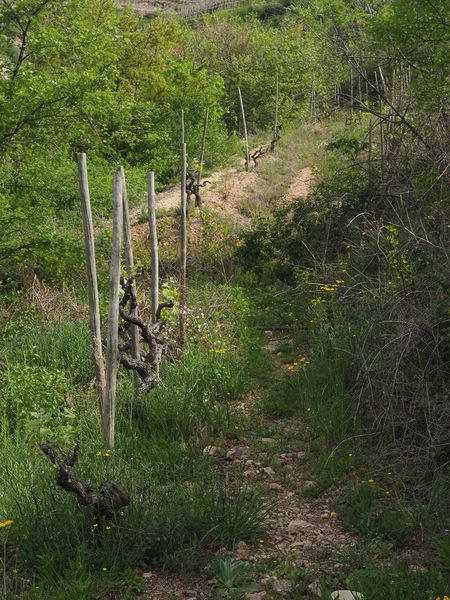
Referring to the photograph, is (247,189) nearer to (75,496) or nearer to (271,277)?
(271,277)

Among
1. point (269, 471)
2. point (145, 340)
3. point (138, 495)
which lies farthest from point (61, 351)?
point (138, 495)

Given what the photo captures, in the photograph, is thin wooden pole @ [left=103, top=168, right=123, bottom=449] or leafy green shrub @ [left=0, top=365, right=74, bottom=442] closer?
thin wooden pole @ [left=103, top=168, right=123, bottom=449]

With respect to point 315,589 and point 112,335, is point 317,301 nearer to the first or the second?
point 112,335

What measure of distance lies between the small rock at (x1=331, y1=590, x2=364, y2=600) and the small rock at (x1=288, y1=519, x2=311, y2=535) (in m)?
0.75

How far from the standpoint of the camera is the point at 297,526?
13.6 feet

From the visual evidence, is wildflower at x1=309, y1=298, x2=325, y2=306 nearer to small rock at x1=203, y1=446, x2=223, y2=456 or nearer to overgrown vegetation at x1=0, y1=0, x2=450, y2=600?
overgrown vegetation at x1=0, y1=0, x2=450, y2=600

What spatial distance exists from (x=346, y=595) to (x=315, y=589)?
Result: 7.6 inches

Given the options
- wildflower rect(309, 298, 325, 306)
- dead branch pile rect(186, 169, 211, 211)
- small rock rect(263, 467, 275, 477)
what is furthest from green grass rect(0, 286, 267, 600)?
dead branch pile rect(186, 169, 211, 211)

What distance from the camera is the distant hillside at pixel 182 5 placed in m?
51.4

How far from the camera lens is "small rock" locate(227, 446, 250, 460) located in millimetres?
5137

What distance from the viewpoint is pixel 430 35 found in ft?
26.8

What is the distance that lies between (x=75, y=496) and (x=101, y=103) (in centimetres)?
583

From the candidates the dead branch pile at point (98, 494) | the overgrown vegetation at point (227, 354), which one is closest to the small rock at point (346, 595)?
the overgrown vegetation at point (227, 354)

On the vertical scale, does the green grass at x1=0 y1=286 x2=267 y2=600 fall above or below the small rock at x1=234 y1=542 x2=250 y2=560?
above
